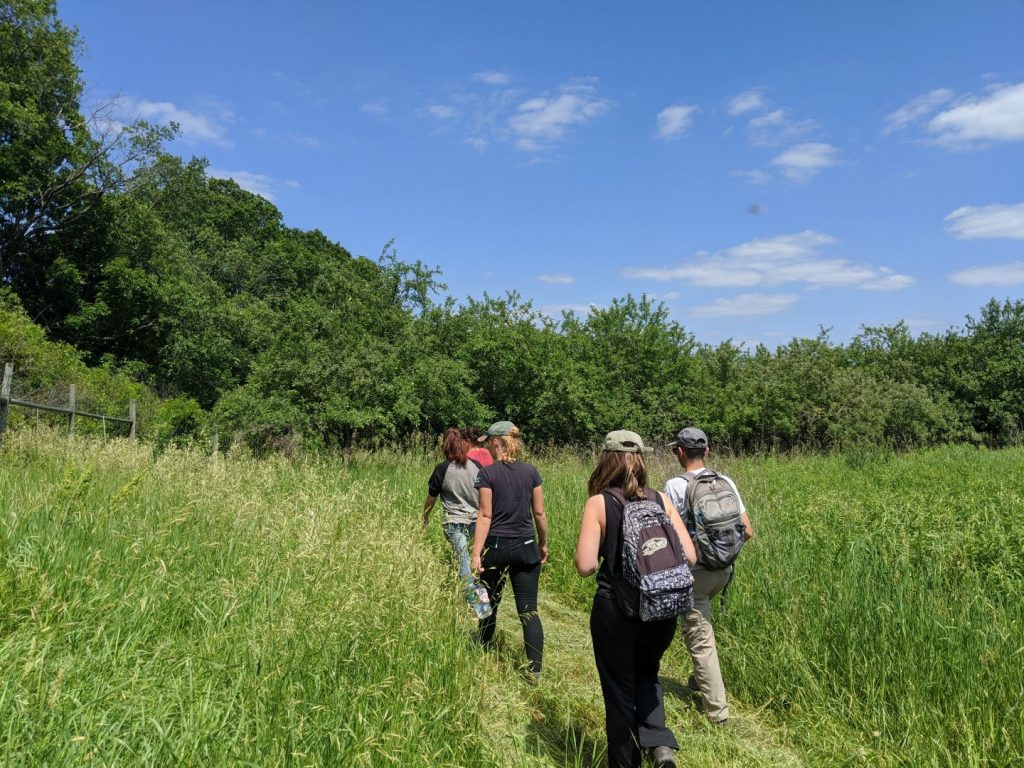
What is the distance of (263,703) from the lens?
8.46 feet

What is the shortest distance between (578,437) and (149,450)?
13236 mm

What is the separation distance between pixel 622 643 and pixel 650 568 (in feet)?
1.37

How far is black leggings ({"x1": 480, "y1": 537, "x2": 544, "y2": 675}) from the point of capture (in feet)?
14.7

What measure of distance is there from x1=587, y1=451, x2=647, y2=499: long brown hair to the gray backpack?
41.1 inches

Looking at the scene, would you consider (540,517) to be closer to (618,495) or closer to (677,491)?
(677,491)

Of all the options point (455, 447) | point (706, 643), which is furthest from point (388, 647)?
point (455, 447)

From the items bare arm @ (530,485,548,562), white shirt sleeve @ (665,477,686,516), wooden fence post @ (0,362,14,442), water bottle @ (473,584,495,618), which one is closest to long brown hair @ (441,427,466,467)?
bare arm @ (530,485,548,562)

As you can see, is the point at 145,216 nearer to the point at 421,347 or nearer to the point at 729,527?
the point at 421,347

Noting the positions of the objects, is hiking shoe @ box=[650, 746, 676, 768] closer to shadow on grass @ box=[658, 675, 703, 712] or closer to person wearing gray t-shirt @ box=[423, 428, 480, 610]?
shadow on grass @ box=[658, 675, 703, 712]

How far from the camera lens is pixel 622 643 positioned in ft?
10.2

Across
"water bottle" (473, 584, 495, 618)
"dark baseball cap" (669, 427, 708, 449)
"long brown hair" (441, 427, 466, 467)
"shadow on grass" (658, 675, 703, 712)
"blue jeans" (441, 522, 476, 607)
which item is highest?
"dark baseball cap" (669, 427, 708, 449)

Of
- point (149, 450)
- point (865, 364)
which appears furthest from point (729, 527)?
point (865, 364)

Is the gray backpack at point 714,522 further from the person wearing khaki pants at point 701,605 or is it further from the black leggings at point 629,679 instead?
the black leggings at point 629,679

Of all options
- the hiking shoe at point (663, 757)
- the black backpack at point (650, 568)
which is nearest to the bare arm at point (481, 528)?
the black backpack at point (650, 568)
